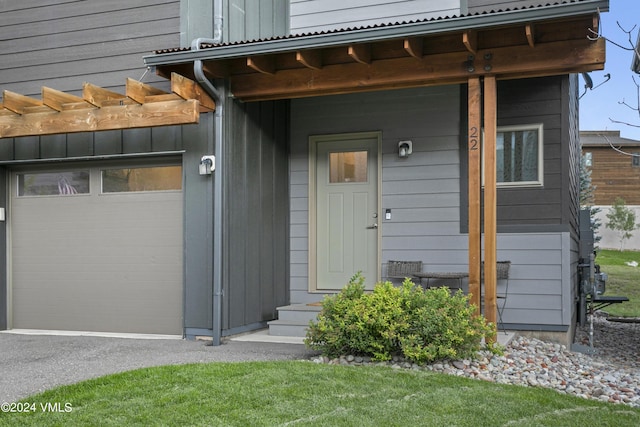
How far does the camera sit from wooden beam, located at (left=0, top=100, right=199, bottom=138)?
6.53m

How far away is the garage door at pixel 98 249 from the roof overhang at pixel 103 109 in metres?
0.91

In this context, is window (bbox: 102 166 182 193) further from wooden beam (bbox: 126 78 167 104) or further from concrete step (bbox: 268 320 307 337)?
concrete step (bbox: 268 320 307 337)

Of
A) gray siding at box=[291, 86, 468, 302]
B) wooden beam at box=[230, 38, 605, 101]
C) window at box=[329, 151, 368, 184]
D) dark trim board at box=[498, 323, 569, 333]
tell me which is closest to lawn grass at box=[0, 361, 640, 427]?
dark trim board at box=[498, 323, 569, 333]

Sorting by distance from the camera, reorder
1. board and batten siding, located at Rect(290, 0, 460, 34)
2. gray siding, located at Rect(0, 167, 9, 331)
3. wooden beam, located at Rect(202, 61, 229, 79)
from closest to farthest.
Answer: wooden beam, located at Rect(202, 61, 229, 79) → board and batten siding, located at Rect(290, 0, 460, 34) → gray siding, located at Rect(0, 167, 9, 331)

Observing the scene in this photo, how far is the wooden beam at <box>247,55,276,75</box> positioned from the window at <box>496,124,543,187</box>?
256 centimetres

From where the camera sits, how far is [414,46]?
609 centimetres

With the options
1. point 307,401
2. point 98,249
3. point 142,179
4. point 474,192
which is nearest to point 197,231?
point 142,179

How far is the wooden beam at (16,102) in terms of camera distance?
7.09m

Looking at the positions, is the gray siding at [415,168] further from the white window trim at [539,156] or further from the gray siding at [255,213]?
the white window trim at [539,156]

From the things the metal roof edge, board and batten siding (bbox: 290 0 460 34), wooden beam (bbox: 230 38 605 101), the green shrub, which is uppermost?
board and batten siding (bbox: 290 0 460 34)

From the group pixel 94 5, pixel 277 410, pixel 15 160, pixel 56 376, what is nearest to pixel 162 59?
pixel 94 5

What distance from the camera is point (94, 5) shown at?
7.92m

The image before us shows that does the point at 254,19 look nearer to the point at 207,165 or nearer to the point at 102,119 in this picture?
the point at 207,165

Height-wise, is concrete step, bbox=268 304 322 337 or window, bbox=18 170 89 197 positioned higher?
window, bbox=18 170 89 197
